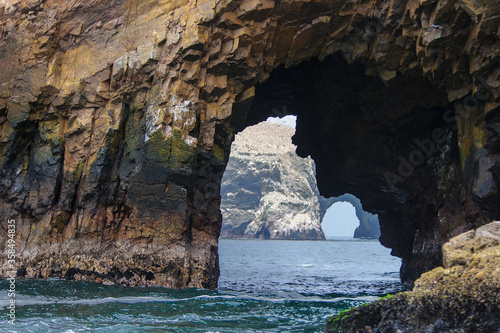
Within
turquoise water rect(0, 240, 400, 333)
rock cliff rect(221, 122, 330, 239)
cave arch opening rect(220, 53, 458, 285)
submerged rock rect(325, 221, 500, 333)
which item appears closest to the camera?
submerged rock rect(325, 221, 500, 333)

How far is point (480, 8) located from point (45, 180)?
1806cm

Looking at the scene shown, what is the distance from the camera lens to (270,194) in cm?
13050

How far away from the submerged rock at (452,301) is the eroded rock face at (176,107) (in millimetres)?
9831

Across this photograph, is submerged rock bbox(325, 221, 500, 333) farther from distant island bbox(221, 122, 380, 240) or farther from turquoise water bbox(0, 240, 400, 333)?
distant island bbox(221, 122, 380, 240)

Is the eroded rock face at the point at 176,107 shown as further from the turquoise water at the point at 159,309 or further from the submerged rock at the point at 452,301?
the submerged rock at the point at 452,301

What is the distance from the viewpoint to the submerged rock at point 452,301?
7.08 meters

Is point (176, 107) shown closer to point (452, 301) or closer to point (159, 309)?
point (159, 309)

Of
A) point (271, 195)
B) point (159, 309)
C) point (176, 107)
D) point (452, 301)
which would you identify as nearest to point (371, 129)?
point (176, 107)

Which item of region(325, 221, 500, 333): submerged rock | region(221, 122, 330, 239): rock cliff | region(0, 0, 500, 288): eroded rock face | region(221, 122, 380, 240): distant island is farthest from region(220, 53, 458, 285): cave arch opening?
region(221, 122, 330, 239): rock cliff

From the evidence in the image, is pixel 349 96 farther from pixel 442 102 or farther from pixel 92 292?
pixel 92 292

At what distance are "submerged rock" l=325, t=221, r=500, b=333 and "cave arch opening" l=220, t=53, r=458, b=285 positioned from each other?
1298 cm

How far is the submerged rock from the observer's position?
7.08m

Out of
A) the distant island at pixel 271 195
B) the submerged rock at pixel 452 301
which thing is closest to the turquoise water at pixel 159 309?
the submerged rock at pixel 452 301

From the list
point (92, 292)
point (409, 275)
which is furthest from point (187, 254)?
point (409, 275)
